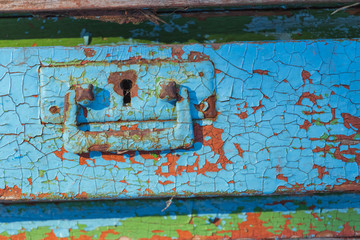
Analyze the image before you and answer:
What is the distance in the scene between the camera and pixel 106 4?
0.93 meters

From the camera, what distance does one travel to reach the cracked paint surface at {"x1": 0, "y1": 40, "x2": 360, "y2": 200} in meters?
0.87

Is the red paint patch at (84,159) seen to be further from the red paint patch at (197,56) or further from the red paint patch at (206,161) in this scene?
the red paint patch at (197,56)

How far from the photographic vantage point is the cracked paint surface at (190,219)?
1046 mm

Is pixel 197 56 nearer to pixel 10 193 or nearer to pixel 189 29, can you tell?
pixel 189 29

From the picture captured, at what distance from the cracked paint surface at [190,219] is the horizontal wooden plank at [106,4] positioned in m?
0.74

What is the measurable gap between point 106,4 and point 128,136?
0.48 meters

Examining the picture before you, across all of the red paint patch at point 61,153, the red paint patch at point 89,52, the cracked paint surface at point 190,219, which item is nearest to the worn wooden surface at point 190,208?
the cracked paint surface at point 190,219

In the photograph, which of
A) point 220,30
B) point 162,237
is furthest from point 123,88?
point 162,237

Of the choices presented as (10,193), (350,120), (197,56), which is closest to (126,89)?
(197,56)

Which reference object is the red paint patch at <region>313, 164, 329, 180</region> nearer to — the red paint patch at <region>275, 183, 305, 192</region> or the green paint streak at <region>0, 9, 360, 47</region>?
the red paint patch at <region>275, 183, 305, 192</region>

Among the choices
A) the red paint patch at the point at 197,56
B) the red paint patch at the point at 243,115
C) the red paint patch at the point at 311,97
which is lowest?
the red paint patch at the point at 243,115

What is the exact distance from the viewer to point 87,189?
876 millimetres

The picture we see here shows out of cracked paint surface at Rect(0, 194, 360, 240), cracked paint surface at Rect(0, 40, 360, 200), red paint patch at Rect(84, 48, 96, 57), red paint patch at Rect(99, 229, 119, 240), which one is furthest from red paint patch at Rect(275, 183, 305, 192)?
red paint patch at Rect(84, 48, 96, 57)

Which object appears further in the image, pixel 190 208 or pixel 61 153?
pixel 190 208
